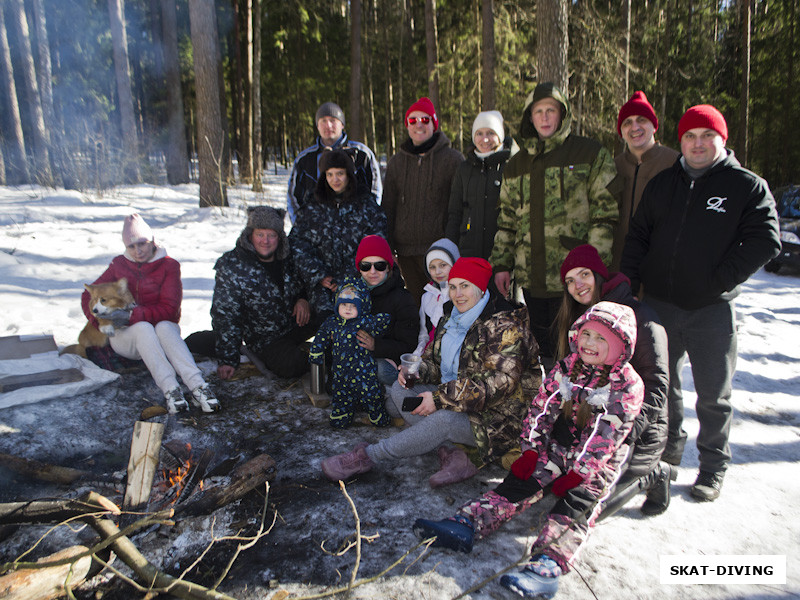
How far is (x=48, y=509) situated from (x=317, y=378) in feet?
7.16

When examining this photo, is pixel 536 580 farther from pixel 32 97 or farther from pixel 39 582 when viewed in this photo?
pixel 32 97

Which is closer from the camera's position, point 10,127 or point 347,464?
point 347,464

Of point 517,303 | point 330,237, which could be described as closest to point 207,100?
point 330,237

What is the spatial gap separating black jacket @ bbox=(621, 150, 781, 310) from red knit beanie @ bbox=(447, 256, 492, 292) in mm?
1019

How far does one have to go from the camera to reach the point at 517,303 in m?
3.54

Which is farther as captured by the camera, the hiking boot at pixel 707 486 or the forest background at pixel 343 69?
the forest background at pixel 343 69

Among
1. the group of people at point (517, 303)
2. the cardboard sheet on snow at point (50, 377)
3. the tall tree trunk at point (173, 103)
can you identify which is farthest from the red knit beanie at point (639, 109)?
the tall tree trunk at point (173, 103)

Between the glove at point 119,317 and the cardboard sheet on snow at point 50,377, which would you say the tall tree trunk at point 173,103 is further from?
the glove at point 119,317

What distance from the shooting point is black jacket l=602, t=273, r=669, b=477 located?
276 centimetres

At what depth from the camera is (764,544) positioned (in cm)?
265

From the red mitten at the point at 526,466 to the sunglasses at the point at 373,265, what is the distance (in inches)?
77.4

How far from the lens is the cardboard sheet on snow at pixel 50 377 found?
156 inches

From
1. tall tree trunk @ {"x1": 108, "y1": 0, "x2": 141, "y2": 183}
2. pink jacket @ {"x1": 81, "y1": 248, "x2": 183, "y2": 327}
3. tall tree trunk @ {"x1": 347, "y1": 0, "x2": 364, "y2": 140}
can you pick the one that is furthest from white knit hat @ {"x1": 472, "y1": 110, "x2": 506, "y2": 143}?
tall tree trunk @ {"x1": 108, "y1": 0, "x2": 141, "y2": 183}

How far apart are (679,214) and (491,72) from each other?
10880mm
